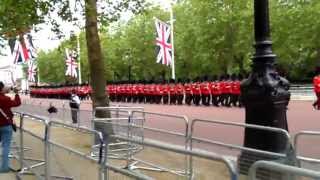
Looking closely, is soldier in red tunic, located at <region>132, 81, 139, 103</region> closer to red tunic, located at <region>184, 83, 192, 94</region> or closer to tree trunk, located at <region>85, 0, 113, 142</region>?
red tunic, located at <region>184, 83, 192, 94</region>

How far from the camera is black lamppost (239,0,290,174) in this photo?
902 cm

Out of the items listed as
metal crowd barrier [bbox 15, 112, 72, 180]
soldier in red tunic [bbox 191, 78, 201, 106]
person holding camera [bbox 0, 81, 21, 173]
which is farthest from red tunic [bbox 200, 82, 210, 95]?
metal crowd barrier [bbox 15, 112, 72, 180]

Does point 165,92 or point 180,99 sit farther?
point 165,92

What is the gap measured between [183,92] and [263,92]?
29438 mm

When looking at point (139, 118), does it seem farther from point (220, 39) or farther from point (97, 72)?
point (220, 39)

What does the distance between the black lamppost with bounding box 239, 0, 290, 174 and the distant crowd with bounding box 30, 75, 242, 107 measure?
12.5 m

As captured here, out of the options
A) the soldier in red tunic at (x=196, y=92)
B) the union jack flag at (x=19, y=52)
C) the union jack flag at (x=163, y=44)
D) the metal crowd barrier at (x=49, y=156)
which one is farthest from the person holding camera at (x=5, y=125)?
the union jack flag at (x=163, y=44)

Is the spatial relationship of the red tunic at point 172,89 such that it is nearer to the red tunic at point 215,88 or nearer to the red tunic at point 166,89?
the red tunic at point 166,89

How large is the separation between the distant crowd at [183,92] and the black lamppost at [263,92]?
12528 millimetres

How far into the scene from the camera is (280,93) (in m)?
9.12

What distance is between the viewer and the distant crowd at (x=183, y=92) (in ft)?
106

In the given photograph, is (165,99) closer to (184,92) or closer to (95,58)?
(184,92)

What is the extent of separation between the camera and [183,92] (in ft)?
127

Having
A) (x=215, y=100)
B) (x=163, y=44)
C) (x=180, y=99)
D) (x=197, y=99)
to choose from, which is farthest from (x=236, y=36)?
(x=215, y=100)
